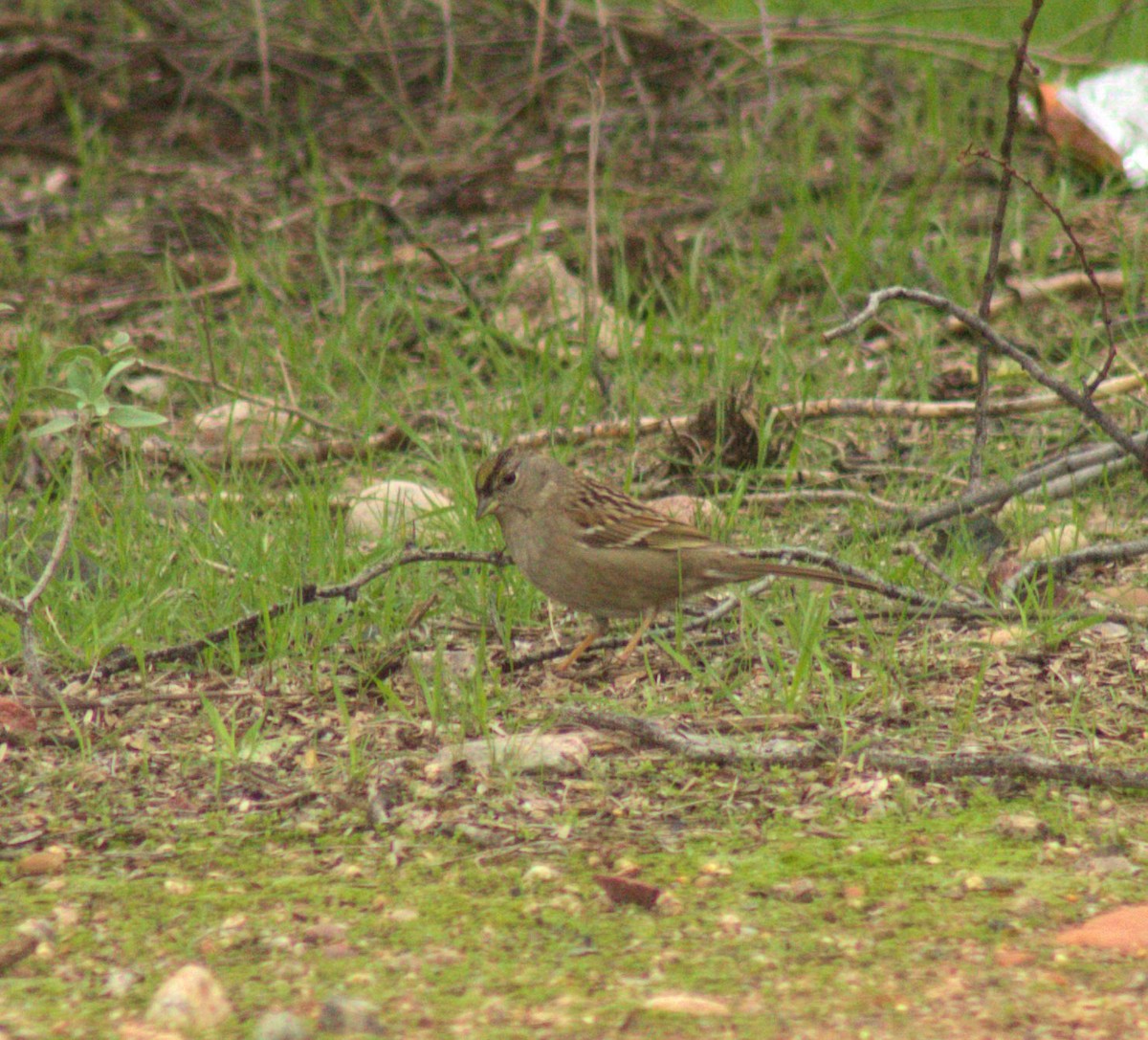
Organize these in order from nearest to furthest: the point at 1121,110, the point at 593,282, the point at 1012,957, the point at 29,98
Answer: the point at 1012,957 → the point at 593,282 → the point at 1121,110 → the point at 29,98

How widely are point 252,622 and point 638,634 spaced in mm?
940

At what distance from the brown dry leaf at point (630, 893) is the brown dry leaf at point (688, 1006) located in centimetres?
37

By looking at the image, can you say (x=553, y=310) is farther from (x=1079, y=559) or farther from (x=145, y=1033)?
(x=145, y=1033)

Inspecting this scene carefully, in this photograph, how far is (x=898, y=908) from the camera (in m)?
2.85

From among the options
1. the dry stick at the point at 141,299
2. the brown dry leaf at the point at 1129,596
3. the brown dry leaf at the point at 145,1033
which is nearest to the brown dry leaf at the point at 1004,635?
the brown dry leaf at the point at 1129,596

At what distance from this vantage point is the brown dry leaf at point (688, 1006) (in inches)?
97.0

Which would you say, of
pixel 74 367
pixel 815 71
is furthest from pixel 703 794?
pixel 815 71

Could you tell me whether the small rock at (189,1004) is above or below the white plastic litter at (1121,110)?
below

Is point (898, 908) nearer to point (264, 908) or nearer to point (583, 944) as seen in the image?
point (583, 944)

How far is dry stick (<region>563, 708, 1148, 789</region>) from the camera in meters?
3.28

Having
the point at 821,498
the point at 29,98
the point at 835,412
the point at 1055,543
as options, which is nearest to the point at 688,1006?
the point at 1055,543

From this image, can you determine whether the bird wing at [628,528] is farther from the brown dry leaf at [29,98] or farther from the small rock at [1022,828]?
the brown dry leaf at [29,98]

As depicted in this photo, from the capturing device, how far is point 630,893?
9.48 ft

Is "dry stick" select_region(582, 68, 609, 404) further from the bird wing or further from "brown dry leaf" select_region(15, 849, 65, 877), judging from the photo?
"brown dry leaf" select_region(15, 849, 65, 877)
